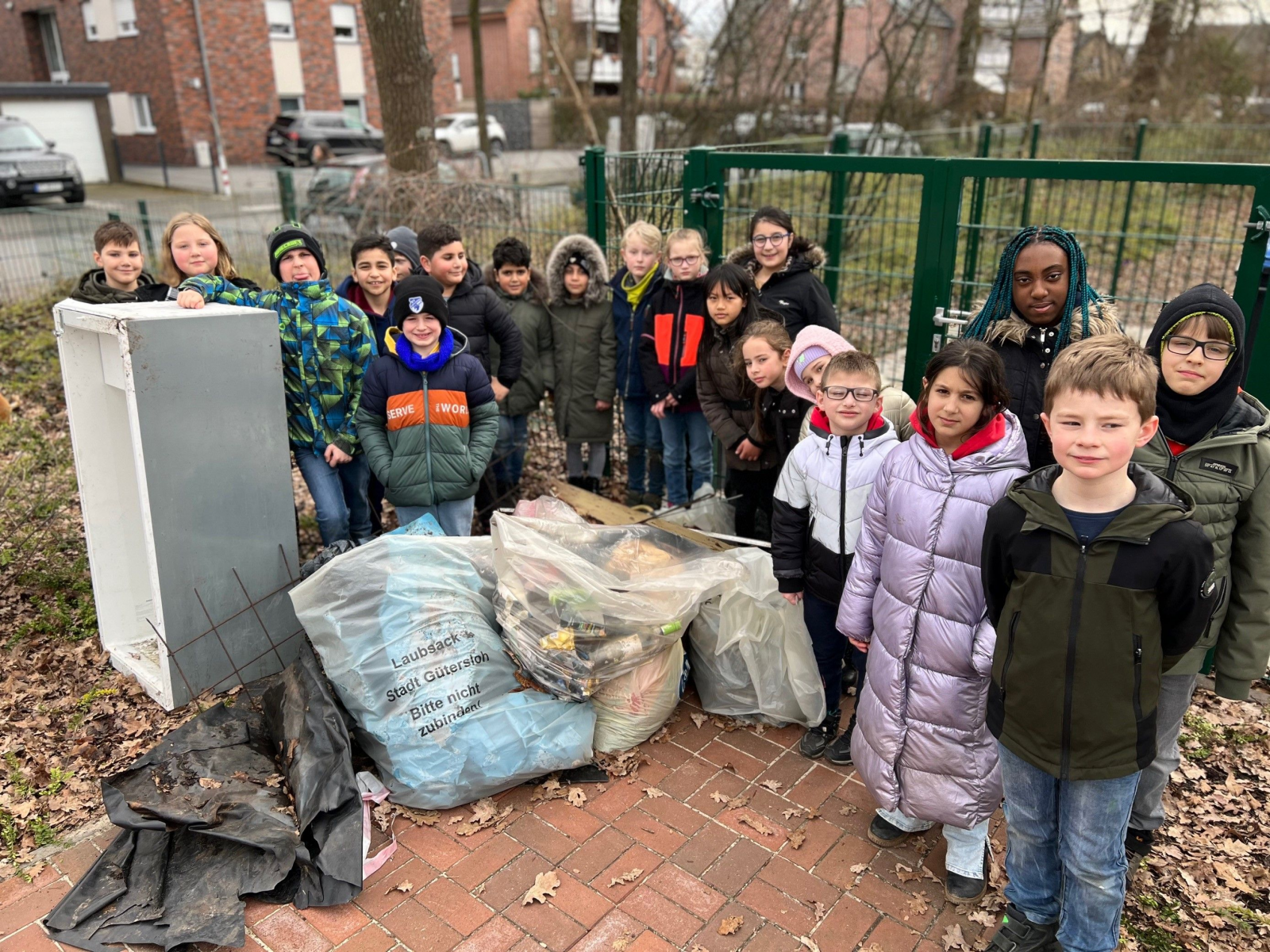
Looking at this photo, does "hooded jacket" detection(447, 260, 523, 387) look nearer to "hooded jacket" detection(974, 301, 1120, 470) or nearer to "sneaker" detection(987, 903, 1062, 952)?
"hooded jacket" detection(974, 301, 1120, 470)

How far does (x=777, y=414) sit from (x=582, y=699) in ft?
4.84

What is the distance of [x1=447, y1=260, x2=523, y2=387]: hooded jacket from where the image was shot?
4809 mm

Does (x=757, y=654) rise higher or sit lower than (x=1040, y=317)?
lower

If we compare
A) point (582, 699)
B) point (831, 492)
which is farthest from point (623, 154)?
point (582, 699)

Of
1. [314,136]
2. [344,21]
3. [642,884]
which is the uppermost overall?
[344,21]

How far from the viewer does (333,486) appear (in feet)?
14.1

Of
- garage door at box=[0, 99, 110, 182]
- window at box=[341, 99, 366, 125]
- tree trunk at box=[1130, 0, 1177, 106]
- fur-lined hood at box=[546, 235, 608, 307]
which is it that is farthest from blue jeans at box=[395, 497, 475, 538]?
window at box=[341, 99, 366, 125]

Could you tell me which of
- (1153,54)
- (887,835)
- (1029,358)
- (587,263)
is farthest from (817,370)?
(1153,54)

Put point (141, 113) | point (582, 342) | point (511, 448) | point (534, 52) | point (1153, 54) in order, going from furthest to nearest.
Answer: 1. point (534, 52)
2. point (141, 113)
3. point (1153, 54)
4. point (511, 448)
5. point (582, 342)

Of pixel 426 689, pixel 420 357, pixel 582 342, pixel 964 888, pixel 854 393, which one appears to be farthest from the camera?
pixel 582 342

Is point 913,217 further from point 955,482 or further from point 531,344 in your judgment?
point 955,482

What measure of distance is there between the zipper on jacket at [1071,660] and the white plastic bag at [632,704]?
157 cm

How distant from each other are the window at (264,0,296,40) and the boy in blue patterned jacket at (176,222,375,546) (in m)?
30.1

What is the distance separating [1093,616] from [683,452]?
3.09 m
